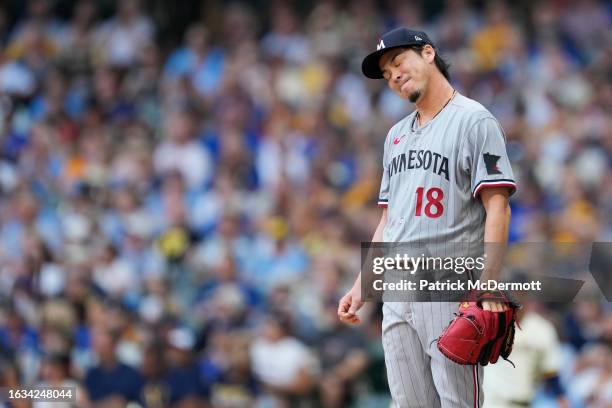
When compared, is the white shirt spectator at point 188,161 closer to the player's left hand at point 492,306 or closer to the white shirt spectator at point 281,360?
the white shirt spectator at point 281,360

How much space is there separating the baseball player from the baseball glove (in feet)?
0.12

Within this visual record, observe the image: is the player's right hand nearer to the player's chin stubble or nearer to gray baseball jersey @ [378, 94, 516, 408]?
gray baseball jersey @ [378, 94, 516, 408]

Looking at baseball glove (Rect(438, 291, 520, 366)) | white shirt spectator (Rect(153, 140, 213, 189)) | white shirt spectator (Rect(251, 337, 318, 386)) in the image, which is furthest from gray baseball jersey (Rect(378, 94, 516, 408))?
white shirt spectator (Rect(153, 140, 213, 189))

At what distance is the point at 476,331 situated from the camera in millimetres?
3912

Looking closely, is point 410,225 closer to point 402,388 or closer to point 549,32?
point 402,388

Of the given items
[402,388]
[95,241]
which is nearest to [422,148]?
[402,388]

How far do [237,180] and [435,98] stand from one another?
6236 millimetres

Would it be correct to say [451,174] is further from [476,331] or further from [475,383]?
[475,383]

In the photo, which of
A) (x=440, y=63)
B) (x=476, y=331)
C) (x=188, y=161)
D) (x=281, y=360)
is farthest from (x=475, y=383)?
(x=188, y=161)

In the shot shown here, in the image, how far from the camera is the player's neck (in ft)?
14.2

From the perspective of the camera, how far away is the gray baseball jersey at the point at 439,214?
4074 millimetres

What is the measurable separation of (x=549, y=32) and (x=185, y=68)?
4.34 m

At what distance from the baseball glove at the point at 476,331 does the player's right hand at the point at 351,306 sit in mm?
543

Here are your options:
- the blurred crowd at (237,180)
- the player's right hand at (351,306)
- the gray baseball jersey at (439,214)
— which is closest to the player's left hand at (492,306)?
the gray baseball jersey at (439,214)
